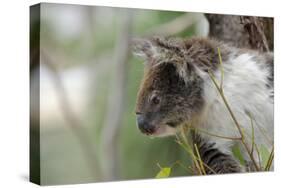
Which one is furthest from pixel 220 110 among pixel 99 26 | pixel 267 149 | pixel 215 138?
pixel 99 26

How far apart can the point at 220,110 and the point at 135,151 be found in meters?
0.61

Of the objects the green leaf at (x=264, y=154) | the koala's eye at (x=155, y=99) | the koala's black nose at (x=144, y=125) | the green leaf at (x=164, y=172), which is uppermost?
the koala's eye at (x=155, y=99)

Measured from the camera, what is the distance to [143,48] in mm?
3314

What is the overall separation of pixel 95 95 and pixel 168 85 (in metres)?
0.50

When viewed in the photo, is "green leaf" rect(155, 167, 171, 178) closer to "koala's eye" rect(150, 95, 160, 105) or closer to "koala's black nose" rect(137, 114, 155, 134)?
"koala's black nose" rect(137, 114, 155, 134)

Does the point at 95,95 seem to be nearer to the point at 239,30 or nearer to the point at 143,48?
the point at 143,48

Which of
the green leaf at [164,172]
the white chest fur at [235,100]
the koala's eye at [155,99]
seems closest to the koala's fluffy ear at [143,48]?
the koala's eye at [155,99]

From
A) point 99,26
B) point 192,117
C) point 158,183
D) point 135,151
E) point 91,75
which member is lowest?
point 158,183

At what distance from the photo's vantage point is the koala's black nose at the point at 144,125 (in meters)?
3.29

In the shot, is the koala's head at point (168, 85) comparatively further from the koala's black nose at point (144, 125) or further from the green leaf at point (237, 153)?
the green leaf at point (237, 153)

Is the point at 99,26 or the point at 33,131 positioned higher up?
the point at 99,26

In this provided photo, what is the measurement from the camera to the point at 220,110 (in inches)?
134

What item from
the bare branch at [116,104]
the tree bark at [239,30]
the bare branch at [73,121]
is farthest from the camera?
the tree bark at [239,30]

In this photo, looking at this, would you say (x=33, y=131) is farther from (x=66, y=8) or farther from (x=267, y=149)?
(x=267, y=149)
